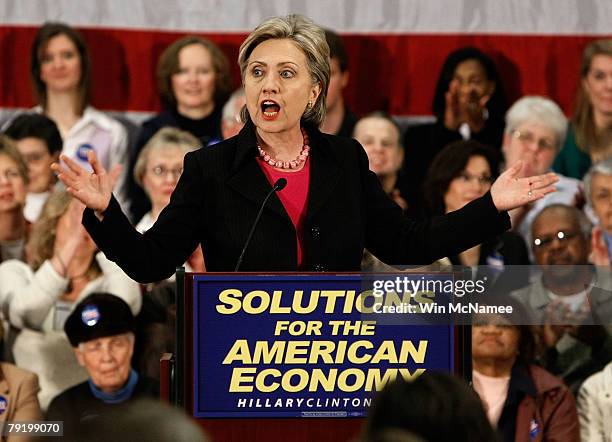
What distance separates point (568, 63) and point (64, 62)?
223 cm

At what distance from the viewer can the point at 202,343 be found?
2801mm

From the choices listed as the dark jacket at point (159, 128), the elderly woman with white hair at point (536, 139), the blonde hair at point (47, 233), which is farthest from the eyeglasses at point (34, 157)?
the elderly woman with white hair at point (536, 139)

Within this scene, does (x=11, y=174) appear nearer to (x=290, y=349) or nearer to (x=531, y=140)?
(x=531, y=140)

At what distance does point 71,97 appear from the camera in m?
5.94

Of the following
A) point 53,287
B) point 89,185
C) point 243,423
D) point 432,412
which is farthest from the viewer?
point 53,287

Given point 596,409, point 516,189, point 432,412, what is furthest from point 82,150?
point 432,412

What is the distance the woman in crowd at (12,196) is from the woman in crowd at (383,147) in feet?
4.78

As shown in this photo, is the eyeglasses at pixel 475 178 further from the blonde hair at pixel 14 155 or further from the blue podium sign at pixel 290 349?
the blue podium sign at pixel 290 349

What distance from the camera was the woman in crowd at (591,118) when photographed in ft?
19.1

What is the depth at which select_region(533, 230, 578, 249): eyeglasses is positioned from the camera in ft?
18.1

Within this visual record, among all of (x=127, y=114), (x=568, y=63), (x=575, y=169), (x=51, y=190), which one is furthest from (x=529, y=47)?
(x=51, y=190)

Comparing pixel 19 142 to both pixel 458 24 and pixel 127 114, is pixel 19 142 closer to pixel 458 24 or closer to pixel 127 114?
pixel 127 114

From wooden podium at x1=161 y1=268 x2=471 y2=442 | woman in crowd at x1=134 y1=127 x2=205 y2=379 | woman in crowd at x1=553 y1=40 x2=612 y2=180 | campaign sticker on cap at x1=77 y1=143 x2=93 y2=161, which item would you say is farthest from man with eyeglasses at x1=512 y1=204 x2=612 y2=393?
wooden podium at x1=161 y1=268 x2=471 y2=442

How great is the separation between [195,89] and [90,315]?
1169 millimetres
